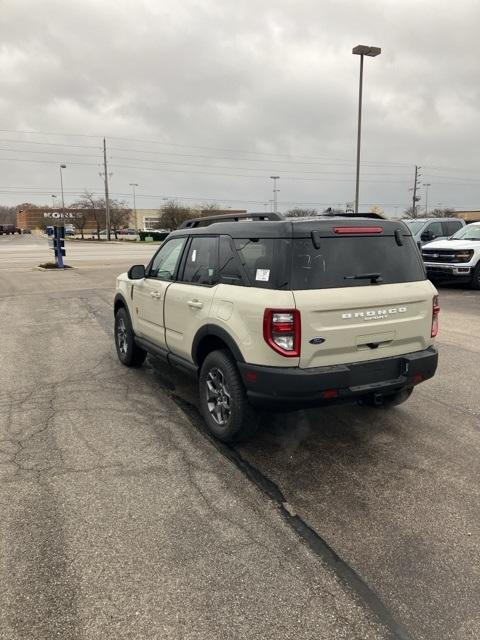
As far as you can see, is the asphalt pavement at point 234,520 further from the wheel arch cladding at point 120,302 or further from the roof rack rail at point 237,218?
the roof rack rail at point 237,218

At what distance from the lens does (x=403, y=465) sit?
3619 mm

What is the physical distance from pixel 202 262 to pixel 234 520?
7.33 feet

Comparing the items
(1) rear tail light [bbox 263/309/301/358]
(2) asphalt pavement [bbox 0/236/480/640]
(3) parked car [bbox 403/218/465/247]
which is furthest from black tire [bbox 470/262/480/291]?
(1) rear tail light [bbox 263/309/301/358]

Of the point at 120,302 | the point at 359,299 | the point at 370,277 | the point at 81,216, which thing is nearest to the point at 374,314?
the point at 359,299

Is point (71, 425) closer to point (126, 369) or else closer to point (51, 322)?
point (126, 369)

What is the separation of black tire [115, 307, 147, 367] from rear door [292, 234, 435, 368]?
309 centimetres

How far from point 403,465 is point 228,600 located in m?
1.84

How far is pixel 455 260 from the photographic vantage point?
1309 centimetres

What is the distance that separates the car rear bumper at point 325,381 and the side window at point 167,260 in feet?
5.68

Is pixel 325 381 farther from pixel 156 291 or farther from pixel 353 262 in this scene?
pixel 156 291

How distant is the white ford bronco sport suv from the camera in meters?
3.34

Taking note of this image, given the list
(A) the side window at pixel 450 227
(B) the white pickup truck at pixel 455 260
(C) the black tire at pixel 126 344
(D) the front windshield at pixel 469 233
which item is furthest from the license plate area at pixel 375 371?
(A) the side window at pixel 450 227

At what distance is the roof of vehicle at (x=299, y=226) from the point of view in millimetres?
3441

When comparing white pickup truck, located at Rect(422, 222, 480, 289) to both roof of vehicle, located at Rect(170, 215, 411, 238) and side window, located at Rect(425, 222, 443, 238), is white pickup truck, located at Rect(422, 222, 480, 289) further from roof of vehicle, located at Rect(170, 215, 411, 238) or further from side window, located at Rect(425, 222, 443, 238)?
roof of vehicle, located at Rect(170, 215, 411, 238)
